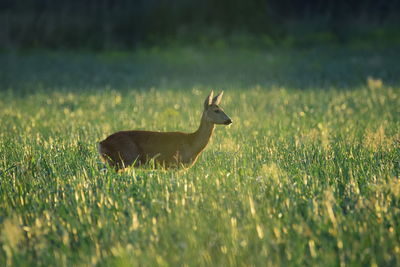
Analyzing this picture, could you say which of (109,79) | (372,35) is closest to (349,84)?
(109,79)

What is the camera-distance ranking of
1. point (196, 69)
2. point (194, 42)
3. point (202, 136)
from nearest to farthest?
point (202, 136), point (196, 69), point (194, 42)

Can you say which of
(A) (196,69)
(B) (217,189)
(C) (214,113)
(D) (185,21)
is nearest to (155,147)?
(C) (214,113)

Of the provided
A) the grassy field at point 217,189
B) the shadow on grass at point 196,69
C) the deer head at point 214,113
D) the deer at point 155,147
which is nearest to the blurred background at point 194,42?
the shadow on grass at point 196,69

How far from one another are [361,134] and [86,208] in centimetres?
523

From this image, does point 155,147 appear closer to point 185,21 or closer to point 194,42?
point 194,42

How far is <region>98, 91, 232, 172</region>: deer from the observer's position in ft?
22.2

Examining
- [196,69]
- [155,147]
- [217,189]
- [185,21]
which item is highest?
[185,21]

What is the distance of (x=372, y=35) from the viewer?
33.1 m

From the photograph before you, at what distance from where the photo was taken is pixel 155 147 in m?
6.88

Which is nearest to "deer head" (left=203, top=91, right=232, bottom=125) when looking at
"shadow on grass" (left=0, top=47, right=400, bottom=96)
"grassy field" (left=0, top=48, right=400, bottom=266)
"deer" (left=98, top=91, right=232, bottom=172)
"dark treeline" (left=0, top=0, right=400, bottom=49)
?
"deer" (left=98, top=91, right=232, bottom=172)

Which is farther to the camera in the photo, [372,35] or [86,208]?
[372,35]

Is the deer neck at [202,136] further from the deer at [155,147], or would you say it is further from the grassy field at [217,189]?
the grassy field at [217,189]

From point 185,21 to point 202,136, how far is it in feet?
96.6

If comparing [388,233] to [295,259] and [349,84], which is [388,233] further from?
[349,84]
